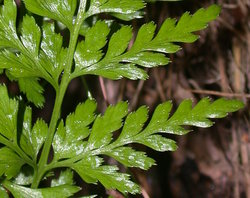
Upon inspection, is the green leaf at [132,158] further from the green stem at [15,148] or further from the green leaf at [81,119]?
the green stem at [15,148]

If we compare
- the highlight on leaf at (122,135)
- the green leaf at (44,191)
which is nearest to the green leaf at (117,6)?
the highlight on leaf at (122,135)

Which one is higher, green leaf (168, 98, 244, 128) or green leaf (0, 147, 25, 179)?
green leaf (168, 98, 244, 128)

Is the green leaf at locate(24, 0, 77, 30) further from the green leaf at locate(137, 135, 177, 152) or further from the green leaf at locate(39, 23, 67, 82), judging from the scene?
the green leaf at locate(137, 135, 177, 152)

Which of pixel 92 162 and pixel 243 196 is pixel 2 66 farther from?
pixel 243 196

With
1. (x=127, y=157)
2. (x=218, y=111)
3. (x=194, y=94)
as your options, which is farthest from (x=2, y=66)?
(x=194, y=94)

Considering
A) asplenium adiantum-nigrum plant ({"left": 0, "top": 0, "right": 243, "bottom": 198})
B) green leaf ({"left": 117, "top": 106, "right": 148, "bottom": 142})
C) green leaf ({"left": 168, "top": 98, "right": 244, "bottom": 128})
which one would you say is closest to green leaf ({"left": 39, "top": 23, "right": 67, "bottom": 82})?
asplenium adiantum-nigrum plant ({"left": 0, "top": 0, "right": 243, "bottom": 198})
